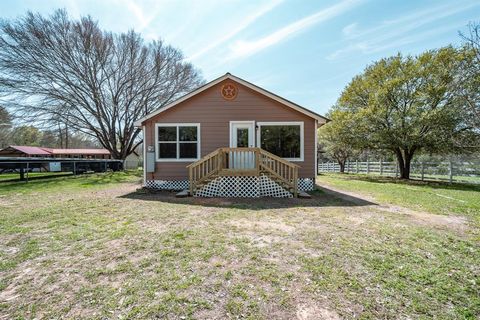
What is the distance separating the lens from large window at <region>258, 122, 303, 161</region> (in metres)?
10.5

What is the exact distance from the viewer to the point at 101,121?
23.5m

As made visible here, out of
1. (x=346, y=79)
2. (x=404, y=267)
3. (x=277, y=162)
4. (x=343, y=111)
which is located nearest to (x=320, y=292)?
(x=404, y=267)

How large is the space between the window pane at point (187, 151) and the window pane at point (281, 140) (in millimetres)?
2943

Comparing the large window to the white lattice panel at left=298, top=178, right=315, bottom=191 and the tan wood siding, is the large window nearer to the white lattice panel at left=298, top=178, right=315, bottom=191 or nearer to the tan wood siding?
the tan wood siding

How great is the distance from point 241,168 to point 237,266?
20.3ft

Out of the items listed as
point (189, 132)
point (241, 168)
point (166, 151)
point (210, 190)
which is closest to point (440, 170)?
point (241, 168)

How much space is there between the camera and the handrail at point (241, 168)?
28.8ft

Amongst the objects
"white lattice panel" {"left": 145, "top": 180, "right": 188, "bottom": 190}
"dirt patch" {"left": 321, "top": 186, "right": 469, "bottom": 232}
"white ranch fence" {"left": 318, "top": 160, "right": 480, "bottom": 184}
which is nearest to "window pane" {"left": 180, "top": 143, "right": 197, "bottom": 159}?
"white lattice panel" {"left": 145, "top": 180, "right": 188, "bottom": 190}

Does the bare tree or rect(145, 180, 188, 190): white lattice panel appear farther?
the bare tree

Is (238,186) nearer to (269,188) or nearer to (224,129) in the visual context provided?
(269,188)

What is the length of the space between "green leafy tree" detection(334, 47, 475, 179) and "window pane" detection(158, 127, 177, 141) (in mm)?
12133

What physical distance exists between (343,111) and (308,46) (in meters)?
7.76

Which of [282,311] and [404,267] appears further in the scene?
[404,267]

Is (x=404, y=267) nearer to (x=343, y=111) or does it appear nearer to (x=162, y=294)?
(x=162, y=294)
